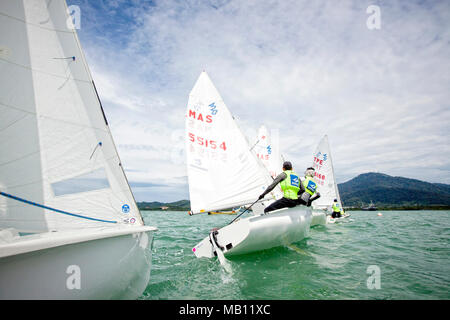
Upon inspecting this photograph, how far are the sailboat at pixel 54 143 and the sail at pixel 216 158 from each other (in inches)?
147

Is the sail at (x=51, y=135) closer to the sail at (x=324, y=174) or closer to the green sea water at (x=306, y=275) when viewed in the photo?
the green sea water at (x=306, y=275)

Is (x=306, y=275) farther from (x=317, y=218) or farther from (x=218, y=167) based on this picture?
(x=317, y=218)

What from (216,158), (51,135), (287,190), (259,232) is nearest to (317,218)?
(287,190)

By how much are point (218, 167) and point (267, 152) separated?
8388mm

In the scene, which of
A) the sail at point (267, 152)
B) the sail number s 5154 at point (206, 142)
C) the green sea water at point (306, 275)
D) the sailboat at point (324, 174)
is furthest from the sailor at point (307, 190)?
the sailboat at point (324, 174)

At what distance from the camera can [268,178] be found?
24.0 feet

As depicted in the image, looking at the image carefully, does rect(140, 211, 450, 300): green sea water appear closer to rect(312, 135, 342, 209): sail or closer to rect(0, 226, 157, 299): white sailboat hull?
rect(0, 226, 157, 299): white sailboat hull

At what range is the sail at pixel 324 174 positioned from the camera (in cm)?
1997

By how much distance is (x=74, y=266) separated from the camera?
2.37 meters

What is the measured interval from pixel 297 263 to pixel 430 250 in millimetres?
5321

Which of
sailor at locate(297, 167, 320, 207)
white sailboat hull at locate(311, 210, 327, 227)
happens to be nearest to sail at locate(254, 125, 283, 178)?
white sailboat hull at locate(311, 210, 327, 227)

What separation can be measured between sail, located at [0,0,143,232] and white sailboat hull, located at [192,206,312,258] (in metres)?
2.84
